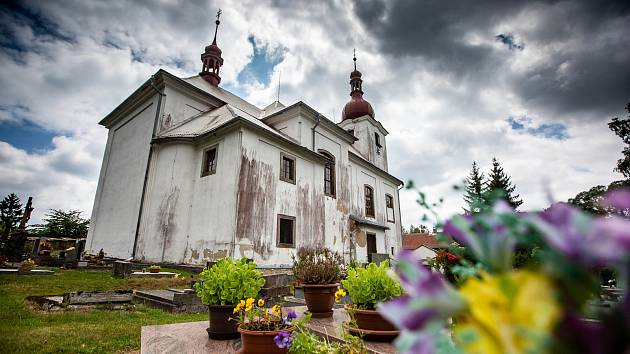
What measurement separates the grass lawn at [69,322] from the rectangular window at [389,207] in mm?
17482

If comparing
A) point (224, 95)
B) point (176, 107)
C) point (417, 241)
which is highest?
point (224, 95)

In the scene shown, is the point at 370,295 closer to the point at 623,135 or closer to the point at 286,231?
the point at 286,231

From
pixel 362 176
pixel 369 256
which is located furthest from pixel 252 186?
pixel 362 176

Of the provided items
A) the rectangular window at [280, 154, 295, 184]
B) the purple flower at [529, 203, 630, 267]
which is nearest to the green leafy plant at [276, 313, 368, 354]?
the purple flower at [529, 203, 630, 267]

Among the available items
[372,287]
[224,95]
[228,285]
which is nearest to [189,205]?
[224,95]

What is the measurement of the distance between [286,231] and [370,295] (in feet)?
32.4

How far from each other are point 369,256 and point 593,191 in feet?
72.6

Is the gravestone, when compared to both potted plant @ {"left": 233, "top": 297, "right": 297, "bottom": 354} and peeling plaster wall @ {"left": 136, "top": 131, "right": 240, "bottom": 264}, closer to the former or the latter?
peeling plaster wall @ {"left": 136, "top": 131, "right": 240, "bottom": 264}

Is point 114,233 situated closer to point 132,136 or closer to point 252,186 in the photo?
point 132,136

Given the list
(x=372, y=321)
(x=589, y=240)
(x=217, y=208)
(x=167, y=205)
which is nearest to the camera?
(x=589, y=240)

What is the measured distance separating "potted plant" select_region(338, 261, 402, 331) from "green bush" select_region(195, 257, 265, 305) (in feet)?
4.14

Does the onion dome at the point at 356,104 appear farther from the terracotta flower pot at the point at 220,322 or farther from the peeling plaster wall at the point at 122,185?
the terracotta flower pot at the point at 220,322

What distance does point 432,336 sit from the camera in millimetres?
433

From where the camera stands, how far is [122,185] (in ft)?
45.6
